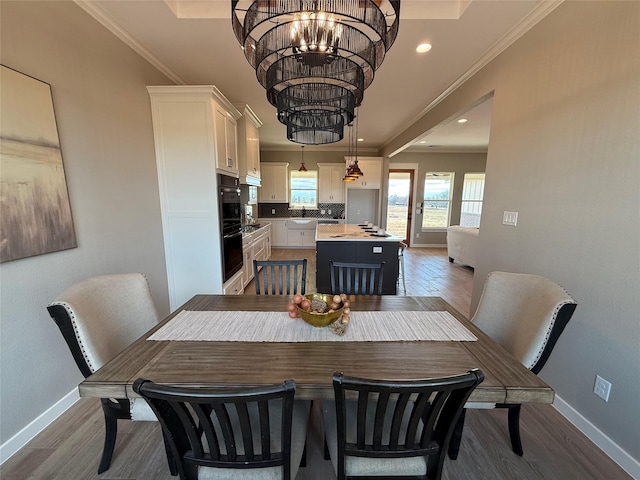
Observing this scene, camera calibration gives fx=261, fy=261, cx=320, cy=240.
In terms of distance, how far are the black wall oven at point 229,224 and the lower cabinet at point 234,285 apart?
0.22ft

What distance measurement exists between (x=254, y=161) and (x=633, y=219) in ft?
13.5

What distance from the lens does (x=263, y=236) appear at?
5141 millimetres

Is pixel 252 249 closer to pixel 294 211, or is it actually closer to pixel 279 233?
pixel 279 233

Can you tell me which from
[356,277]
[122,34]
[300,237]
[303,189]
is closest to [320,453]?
[356,277]

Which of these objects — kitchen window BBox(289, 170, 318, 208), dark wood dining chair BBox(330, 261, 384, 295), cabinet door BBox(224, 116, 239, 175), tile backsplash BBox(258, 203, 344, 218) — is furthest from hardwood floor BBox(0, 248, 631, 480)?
kitchen window BBox(289, 170, 318, 208)

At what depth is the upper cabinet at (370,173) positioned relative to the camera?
Result: 6.54m

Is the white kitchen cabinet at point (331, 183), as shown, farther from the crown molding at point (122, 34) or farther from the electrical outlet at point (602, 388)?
the electrical outlet at point (602, 388)

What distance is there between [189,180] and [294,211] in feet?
14.8

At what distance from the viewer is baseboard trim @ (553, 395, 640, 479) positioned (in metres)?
1.34

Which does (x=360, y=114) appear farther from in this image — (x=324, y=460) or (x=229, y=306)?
(x=324, y=460)

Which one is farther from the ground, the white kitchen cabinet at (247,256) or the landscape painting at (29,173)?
the landscape painting at (29,173)

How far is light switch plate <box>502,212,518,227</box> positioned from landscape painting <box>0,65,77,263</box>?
3287 mm

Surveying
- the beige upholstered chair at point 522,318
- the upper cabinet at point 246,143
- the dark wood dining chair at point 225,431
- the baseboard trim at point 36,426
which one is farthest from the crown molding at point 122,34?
the beige upholstered chair at point 522,318

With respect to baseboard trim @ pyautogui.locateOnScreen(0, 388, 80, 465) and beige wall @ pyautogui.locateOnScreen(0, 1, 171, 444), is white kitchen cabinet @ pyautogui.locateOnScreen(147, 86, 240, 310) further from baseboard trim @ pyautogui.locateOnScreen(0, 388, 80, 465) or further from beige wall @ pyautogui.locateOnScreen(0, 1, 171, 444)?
baseboard trim @ pyautogui.locateOnScreen(0, 388, 80, 465)
